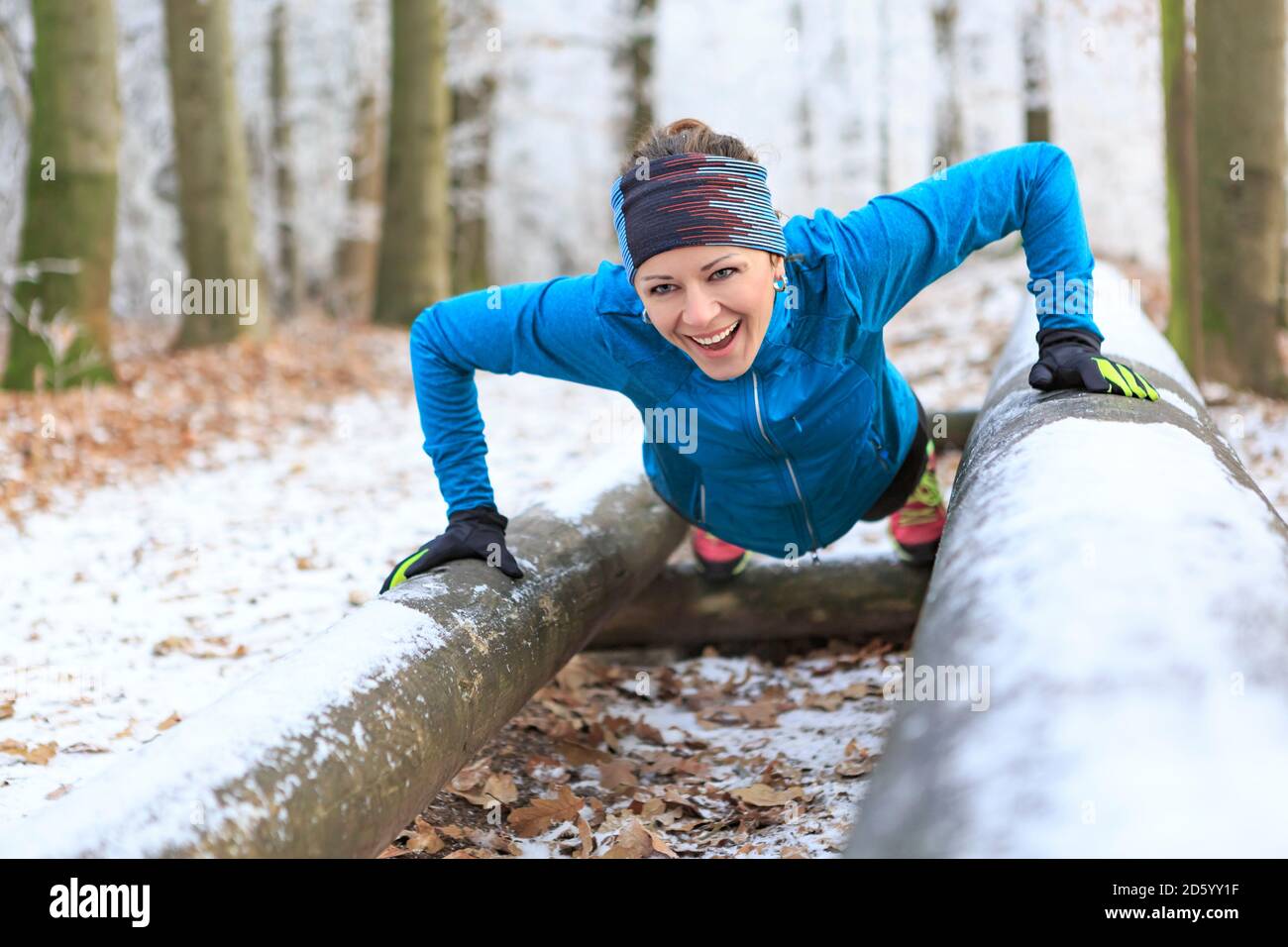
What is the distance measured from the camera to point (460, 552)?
337 centimetres

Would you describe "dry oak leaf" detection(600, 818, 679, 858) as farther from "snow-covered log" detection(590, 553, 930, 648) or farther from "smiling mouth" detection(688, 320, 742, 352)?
"snow-covered log" detection(590, 553, 930, 648)

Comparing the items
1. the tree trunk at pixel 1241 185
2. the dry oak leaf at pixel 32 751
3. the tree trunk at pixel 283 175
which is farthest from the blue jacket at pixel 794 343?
the tree trunk at pixel 283 175

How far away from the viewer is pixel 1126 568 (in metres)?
1.88

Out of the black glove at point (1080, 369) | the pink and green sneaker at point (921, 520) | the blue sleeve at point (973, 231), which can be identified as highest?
the blue sleeve at point (973, 231)

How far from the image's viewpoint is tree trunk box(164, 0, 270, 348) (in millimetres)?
11305

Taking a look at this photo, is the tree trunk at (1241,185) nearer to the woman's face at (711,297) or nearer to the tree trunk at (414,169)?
the woman's face at (711,297)

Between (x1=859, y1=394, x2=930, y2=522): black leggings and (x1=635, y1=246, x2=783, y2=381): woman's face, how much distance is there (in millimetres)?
1293

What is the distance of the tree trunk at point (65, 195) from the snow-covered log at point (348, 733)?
713 centimetres

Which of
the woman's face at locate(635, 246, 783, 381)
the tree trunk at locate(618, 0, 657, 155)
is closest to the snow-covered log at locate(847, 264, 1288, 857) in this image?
the woman's face at locate(635, 246, 783, 381)

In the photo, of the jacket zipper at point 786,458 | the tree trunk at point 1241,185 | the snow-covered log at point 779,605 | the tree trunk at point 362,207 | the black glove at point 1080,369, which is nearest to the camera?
the black glove at point 1080,369

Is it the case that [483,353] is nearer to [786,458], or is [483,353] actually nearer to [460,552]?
[460,552]

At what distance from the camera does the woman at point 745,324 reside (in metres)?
3.12
